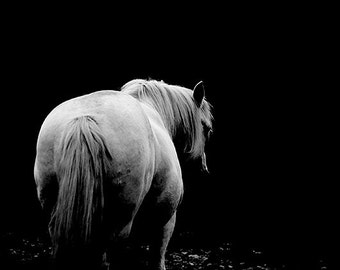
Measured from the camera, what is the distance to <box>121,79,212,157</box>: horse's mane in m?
2.21

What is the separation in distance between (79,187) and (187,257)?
2323 millimetres

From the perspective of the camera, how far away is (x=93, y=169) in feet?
4.31

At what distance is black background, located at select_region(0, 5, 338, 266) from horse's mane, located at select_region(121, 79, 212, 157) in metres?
1.74

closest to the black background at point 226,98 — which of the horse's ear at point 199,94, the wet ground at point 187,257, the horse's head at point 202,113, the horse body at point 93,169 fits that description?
the wet ground at point 187,257

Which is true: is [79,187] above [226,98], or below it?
below

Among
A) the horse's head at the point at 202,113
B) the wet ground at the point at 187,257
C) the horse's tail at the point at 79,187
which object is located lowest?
the wet ground at the point at 187,257

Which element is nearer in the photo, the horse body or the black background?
the horse body

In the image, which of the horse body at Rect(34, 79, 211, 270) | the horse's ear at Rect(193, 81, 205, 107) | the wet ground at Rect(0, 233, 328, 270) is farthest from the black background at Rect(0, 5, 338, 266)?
the horse body at Rect(34, 79, 211, 270)

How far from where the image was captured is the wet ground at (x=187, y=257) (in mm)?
3143

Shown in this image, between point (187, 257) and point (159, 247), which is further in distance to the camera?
point (187, 257)

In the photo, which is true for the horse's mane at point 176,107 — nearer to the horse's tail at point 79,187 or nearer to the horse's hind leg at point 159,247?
the horse's hind leg at point 159,247

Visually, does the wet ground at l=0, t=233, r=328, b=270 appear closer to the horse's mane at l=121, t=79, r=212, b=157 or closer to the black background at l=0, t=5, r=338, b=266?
the black background at l=0, t=5, r=338, b=266

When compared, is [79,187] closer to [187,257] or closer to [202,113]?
[202,113]

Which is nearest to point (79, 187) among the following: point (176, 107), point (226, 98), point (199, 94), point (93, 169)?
point (93, 169)
